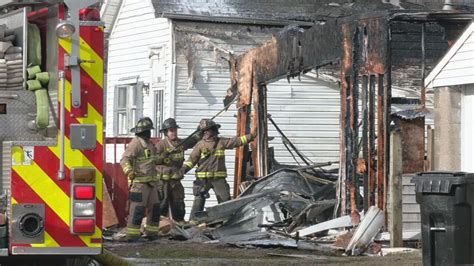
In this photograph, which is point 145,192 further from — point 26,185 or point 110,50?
point 110,50

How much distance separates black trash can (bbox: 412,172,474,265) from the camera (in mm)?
9289

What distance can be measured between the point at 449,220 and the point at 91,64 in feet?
13.6

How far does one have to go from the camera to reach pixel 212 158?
1633 cm

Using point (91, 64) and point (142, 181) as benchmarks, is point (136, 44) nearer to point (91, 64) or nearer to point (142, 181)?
point (142, 181)

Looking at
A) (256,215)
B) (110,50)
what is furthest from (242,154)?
(110,50)

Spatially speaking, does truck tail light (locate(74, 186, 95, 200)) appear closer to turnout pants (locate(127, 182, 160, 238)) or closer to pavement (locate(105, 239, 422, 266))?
pavement (locate(105, 239, 422, 266))

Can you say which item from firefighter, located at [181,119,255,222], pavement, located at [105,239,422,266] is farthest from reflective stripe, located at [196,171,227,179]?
pavement, located at [105,239,422,266]

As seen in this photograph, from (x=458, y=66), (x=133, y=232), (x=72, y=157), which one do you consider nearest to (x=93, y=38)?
(x=72, y=157)

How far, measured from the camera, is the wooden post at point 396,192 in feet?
41.9

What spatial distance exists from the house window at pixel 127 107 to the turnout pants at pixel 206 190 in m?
7.61

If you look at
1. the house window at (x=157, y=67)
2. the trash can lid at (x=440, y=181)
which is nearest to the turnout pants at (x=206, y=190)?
the house window at (x=157, y=67)

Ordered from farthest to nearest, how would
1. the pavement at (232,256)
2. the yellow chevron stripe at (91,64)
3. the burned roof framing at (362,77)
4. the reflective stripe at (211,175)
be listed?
the reflective stripe at (211,175) < the burned roof framing at (362,77) < the pavement at (232,256) < the yellow chevron stripe at (91,64)

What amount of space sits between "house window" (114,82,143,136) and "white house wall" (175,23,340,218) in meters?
1.88

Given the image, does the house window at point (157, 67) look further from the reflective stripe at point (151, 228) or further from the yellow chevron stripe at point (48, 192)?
the yellow chevron stripe at point (48, 192)
